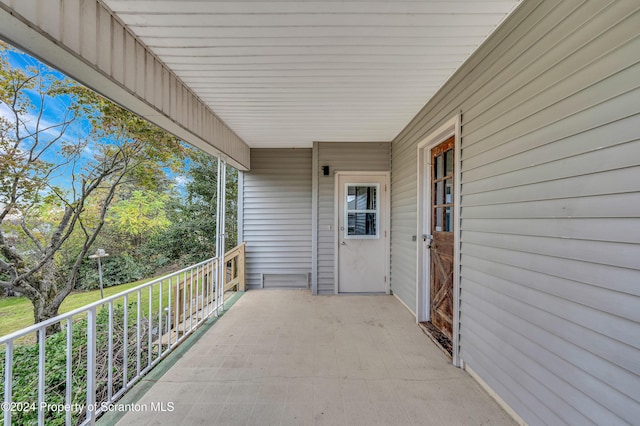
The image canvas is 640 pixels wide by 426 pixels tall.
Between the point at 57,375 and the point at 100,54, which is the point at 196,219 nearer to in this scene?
the point at 57,375

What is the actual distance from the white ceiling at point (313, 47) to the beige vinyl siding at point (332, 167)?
133 cm

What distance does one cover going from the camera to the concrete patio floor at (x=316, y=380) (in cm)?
168

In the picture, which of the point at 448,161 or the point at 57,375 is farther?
the point at 57,375

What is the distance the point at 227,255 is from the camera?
4.12m

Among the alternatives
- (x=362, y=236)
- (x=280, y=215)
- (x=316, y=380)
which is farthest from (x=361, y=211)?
(x=316, y=380)

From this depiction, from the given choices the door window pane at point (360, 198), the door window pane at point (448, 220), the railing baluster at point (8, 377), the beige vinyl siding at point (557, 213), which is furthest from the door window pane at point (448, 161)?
the railing baluster at point (8, 377)

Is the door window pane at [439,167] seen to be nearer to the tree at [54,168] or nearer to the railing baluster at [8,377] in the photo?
the railing baluster at [8,377]

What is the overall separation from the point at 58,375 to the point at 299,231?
3.64 meters

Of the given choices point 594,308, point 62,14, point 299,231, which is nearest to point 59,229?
point 299,231

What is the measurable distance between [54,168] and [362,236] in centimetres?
571

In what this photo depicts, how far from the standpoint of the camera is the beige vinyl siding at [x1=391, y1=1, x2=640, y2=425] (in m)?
1.03

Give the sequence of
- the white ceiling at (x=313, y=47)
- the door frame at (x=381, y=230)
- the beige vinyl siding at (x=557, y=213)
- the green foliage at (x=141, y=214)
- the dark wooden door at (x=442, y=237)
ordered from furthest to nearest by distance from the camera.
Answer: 1. the green foliage at (x=141, y=214)
2. the door frame at (x=381, y=230)
3. the dark wooden door at (x=442, y=237)
4. the white ceiling at (x=313, y=47)
5. the beige vinyl siding at (x=557, y=213)

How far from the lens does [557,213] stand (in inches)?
51.9

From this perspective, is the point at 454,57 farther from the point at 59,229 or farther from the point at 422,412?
the point at 59,229
